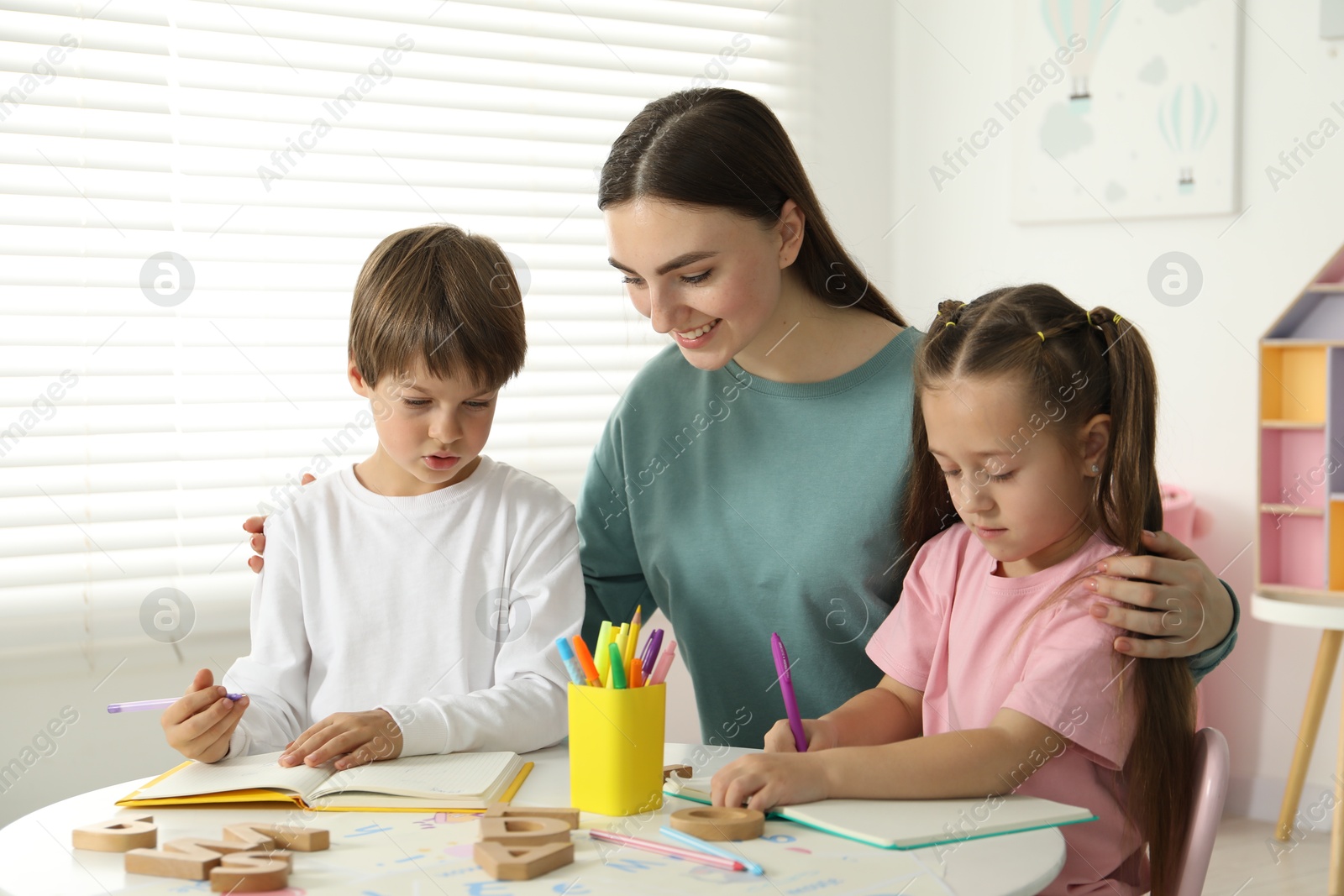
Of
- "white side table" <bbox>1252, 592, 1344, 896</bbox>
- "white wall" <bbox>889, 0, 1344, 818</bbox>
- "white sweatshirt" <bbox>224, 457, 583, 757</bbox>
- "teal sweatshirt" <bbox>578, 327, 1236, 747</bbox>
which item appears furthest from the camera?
"white wall" <bbox>889, 0, 1344, 818</bbox>

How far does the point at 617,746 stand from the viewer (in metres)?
0.89

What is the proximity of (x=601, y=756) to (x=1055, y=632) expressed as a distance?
441 mm

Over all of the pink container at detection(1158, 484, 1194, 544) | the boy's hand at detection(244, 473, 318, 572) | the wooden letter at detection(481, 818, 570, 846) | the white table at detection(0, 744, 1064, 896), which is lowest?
the white table at detection(0, 744, 1064, 896)

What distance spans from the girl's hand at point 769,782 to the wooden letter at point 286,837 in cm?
29

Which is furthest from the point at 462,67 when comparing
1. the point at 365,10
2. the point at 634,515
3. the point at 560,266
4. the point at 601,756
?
the point at 601,756

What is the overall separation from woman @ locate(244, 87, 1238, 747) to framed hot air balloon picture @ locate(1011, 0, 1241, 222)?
5.37 ft

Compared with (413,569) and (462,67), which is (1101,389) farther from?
(462,67)

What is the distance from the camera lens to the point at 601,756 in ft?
2.93

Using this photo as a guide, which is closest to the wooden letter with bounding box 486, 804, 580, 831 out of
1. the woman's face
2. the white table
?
the white table

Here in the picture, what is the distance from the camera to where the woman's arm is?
3.33 feet

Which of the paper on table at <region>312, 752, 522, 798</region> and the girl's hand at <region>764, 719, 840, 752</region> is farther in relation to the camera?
the girl's hand at <region>764, 719, 840, 752</region>

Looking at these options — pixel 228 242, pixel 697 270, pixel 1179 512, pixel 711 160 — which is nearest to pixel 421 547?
pixel 697 270

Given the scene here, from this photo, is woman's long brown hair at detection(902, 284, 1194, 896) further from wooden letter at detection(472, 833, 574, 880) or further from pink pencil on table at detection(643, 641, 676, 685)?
wooden letter at detection(472, 833, 574, 880)

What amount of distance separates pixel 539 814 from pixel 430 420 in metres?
0.50
